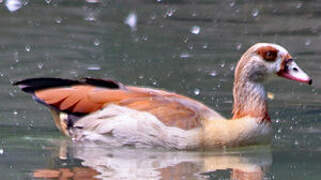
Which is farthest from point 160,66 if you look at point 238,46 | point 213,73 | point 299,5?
point 299,5

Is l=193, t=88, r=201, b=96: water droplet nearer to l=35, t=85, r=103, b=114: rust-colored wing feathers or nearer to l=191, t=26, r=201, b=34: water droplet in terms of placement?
l=35, t=85, r=103, b=114: rust-colored wing feathers

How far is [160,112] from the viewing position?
11.2 metres

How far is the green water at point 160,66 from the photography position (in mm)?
10469

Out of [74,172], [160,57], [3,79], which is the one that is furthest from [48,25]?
[74,172]

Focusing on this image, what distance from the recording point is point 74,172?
1001cm

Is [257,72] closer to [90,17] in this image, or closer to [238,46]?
[238,46]

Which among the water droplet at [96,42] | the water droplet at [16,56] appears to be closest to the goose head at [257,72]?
the water droplet at [16,56]

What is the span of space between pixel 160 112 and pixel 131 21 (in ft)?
21.8

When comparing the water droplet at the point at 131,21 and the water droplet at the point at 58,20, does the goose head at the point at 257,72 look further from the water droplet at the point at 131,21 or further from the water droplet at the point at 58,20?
the water droplet at the point at 58,20

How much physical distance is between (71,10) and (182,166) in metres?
8.38

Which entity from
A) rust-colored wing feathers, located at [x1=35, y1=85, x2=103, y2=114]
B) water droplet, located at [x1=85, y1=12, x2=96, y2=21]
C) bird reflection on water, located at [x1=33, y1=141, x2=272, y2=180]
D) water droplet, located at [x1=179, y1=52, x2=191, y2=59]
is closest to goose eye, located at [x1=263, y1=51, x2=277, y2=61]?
bird reflection on water, located at [x1=33, y1=141, x2=272, y2=180]

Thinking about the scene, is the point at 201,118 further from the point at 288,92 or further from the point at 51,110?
the point at 288,92

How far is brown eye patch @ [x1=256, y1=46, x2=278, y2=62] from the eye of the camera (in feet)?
37.7

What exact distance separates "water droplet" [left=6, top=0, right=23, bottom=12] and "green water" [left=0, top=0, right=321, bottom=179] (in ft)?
0.42
